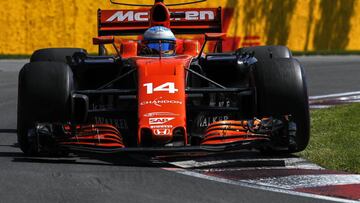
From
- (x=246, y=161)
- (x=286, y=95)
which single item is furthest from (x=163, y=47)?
(x=246, y=161)

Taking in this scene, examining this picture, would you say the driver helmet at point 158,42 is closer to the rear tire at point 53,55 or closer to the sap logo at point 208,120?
the rear tire at point 53,55

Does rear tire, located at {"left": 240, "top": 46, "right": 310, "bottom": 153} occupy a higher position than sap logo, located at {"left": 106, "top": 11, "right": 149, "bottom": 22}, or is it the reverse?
sap logo, located at {"left": 106, "top": 11, "right": 149, "bottom": 22}

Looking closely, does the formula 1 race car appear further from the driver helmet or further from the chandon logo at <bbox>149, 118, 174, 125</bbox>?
the driver helmet

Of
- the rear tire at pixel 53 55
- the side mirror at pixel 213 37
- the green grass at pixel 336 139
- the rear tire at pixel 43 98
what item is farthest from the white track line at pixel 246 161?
the rear tire at pixel 53 55

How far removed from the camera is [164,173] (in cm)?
755

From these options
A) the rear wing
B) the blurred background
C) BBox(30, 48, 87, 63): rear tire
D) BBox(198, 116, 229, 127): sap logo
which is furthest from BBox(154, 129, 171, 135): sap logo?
the blurred background

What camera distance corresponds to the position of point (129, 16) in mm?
11523

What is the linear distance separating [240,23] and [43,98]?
1452cm

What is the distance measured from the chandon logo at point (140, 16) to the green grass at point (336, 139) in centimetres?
176

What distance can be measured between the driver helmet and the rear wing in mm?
1331

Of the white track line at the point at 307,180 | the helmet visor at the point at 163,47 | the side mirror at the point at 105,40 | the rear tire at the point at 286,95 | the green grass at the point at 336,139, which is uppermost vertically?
the side mirror at the point at 105,40

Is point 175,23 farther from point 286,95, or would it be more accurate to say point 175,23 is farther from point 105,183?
point 105,183

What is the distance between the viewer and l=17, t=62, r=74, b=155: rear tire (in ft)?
27.5

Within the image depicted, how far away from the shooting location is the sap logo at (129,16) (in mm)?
11469
